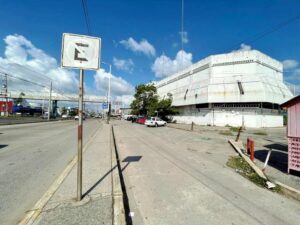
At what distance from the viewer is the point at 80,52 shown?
3.85m

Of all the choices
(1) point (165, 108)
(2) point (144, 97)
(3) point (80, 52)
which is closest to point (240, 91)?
(1) point (165, 108)

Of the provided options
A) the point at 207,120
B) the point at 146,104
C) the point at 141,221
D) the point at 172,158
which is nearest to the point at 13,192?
the point at 141,221

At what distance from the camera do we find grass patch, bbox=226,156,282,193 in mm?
5697

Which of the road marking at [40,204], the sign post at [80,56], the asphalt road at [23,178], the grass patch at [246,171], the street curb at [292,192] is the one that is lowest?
the grass patch at [246,171]

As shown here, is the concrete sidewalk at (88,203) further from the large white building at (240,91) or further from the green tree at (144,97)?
the green tree at (144,97)

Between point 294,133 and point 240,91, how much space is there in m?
29.4

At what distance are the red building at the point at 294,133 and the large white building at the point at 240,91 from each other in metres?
28.3

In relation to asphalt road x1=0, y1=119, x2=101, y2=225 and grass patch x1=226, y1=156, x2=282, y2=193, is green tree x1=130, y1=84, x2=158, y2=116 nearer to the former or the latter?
grass patch x1=226, y1=156, x2=282, y2=193

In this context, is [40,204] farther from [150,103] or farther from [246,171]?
[150,103]

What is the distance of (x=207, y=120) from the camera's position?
37.6 m

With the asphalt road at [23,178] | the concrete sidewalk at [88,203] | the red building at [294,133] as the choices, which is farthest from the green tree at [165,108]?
the concrete sidewalk at [88,203]

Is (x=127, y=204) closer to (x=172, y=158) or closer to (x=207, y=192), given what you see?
(x=207, y=192)

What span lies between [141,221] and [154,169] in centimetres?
346

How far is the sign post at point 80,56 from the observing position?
12.4 feet
